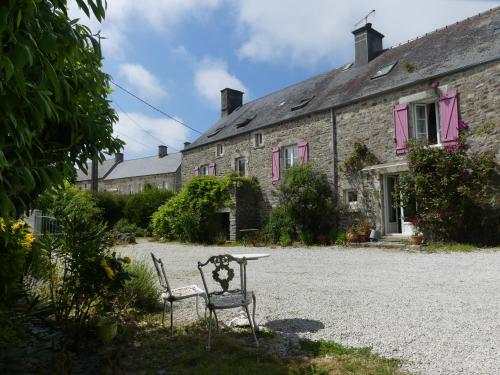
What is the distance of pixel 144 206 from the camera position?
2098cm

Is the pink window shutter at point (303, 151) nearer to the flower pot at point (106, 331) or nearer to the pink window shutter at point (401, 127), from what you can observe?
the pink window shutter at point (401, 127)

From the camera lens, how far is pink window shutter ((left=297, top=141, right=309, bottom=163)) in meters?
14.6

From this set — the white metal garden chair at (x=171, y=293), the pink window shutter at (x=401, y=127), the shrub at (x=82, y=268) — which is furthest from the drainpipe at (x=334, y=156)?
the shrub at (x=82, y=268)

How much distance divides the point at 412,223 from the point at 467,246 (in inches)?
66.8

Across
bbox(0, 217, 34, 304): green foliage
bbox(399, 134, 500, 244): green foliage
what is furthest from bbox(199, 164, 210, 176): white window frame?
bbox(0, 217, 34, 304): green foliage

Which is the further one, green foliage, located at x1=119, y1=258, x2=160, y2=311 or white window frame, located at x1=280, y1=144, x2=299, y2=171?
white window frame, located at x1=280, y1=144, x2=299, y2=171

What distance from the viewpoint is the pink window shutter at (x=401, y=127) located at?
11727 mm

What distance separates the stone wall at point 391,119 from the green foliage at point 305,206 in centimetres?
65

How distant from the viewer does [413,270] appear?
7.23 meters

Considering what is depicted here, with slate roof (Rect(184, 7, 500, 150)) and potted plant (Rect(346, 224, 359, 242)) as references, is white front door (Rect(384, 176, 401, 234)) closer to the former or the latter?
potted plant (Rect(346, 224, 359, 242))

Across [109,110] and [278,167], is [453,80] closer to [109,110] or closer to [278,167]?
[278,167]

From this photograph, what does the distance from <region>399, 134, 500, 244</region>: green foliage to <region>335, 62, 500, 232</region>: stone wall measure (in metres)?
0.51

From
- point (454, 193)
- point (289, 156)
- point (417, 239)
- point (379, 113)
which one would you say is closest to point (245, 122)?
point (289, 156)

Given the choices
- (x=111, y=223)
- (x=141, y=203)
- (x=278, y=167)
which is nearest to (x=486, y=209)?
(x=278, y=167)
